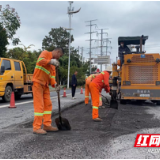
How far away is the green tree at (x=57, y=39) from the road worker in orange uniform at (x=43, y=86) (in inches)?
2202

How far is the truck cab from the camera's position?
38.6ft

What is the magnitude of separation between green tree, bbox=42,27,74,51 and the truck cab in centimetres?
4770

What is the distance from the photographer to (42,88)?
5.38 metres

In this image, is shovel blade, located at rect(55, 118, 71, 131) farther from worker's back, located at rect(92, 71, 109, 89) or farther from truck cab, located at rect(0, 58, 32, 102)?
truck cab, located at rect(0, 58, 32, 102)

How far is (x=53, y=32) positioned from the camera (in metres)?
62.1

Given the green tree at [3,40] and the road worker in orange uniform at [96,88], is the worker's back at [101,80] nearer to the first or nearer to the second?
the road worker in orange uniform at [96,88]

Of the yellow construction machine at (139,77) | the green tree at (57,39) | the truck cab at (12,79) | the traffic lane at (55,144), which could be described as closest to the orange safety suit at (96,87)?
the traffic lane at (55,144)

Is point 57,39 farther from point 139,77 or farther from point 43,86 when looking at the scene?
point 43,86

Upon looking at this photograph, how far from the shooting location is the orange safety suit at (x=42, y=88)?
17.0 feet

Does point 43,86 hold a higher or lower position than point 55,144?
higher

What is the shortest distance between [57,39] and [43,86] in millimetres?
57148

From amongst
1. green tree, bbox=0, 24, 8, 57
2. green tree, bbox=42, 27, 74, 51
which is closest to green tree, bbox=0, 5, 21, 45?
green tree, bbox=0, 24, 8, 57

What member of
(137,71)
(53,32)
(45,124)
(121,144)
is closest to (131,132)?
(121,144)

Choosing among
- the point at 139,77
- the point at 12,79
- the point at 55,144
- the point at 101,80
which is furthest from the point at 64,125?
the point at 12,79
